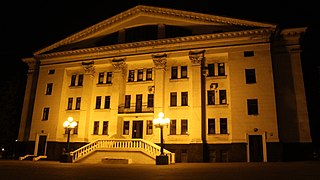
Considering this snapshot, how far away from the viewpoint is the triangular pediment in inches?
1077

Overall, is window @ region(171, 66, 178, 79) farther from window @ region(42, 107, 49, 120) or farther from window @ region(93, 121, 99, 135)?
window @ region(42, 107, 49, 120)

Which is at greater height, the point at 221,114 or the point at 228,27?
the point at 228,27

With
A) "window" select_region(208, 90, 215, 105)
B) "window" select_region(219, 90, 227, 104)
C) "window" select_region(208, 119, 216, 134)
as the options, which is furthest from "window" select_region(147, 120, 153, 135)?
"window" select_region(219, 90, 227, 104)

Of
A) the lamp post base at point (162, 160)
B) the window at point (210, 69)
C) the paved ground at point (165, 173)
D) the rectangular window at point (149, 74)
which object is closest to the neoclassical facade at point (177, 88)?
the rectangular window at point (149, 74)

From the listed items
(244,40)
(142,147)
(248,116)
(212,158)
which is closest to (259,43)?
(244,40)

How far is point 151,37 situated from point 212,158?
47.4 feet

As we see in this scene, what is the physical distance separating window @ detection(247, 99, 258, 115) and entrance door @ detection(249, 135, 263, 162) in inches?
87.4

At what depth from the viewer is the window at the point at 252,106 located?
24684 millimetres

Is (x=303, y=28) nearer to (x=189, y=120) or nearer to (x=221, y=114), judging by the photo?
(x=221, y=114)

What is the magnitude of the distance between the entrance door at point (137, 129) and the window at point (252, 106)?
11.1m

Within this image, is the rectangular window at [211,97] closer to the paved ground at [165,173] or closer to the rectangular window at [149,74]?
the rectangular window at [149,74]

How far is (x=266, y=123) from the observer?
23.9 m

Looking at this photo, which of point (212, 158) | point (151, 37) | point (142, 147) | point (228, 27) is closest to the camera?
point (142, 147)

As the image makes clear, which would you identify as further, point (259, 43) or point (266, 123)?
point (259, 43)
